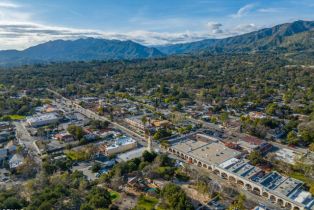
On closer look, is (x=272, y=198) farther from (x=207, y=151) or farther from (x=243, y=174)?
(x=207, y=151)

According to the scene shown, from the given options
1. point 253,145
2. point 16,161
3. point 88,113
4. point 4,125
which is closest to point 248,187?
point 253,145

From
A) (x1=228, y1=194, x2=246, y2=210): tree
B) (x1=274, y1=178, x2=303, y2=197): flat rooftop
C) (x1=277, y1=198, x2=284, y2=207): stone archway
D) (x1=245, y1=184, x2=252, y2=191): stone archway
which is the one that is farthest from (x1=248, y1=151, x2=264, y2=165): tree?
(x1=228, y1=194, x2=246, y2=210): tree

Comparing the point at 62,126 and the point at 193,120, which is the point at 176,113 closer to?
the point at 193,120

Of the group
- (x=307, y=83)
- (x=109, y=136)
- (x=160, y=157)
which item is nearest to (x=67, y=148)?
(x=109, y=136)

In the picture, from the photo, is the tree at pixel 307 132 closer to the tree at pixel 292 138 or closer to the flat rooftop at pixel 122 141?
the tree at pixel 292 138

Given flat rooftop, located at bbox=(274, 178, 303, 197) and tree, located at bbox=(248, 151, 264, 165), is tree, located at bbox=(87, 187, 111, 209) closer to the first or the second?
flat rooftop, located at bbox=(274, 178, 303, 197)
